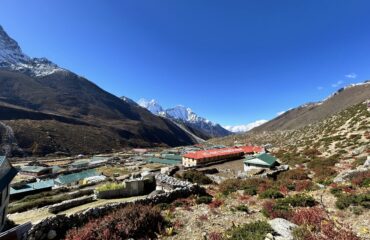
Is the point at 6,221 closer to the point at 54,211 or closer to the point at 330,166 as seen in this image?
the point at 54,211

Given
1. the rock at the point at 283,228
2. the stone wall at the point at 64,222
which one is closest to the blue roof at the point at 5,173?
the stone wall at the point at 64,222

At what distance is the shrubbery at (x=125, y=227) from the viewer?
10.7m

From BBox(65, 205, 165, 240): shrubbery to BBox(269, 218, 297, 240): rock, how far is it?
5505mm

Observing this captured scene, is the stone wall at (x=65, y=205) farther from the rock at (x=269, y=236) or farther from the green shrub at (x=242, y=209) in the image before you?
the rock at (x=269, y=236)

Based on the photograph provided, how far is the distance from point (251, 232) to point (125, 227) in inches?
231

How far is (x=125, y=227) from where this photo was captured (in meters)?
11.2

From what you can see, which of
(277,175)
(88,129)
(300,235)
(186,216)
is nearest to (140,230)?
(186,216)

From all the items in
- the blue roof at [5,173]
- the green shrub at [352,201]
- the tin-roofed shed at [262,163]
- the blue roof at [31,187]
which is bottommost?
the blue roof at [31,187]

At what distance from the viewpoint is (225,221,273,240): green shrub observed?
9508 millimetres

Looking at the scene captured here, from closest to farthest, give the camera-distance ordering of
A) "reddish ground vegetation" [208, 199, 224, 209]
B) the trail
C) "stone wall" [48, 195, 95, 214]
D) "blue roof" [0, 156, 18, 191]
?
"reddish ground vegetation" [208, 199, 224, 209], "blue roof" [0, 156, 18, 191], "stone wall" [48, 195, 95, 214], the trail

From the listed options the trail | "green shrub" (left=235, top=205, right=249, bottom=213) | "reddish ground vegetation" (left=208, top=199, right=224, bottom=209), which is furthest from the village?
the trail

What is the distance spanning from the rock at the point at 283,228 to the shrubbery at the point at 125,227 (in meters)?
5.50

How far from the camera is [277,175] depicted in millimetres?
29812

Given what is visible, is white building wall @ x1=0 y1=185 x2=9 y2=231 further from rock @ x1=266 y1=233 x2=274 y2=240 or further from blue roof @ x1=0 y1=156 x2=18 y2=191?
rock @ x1=266 y1=233 x2=274 y2=240
